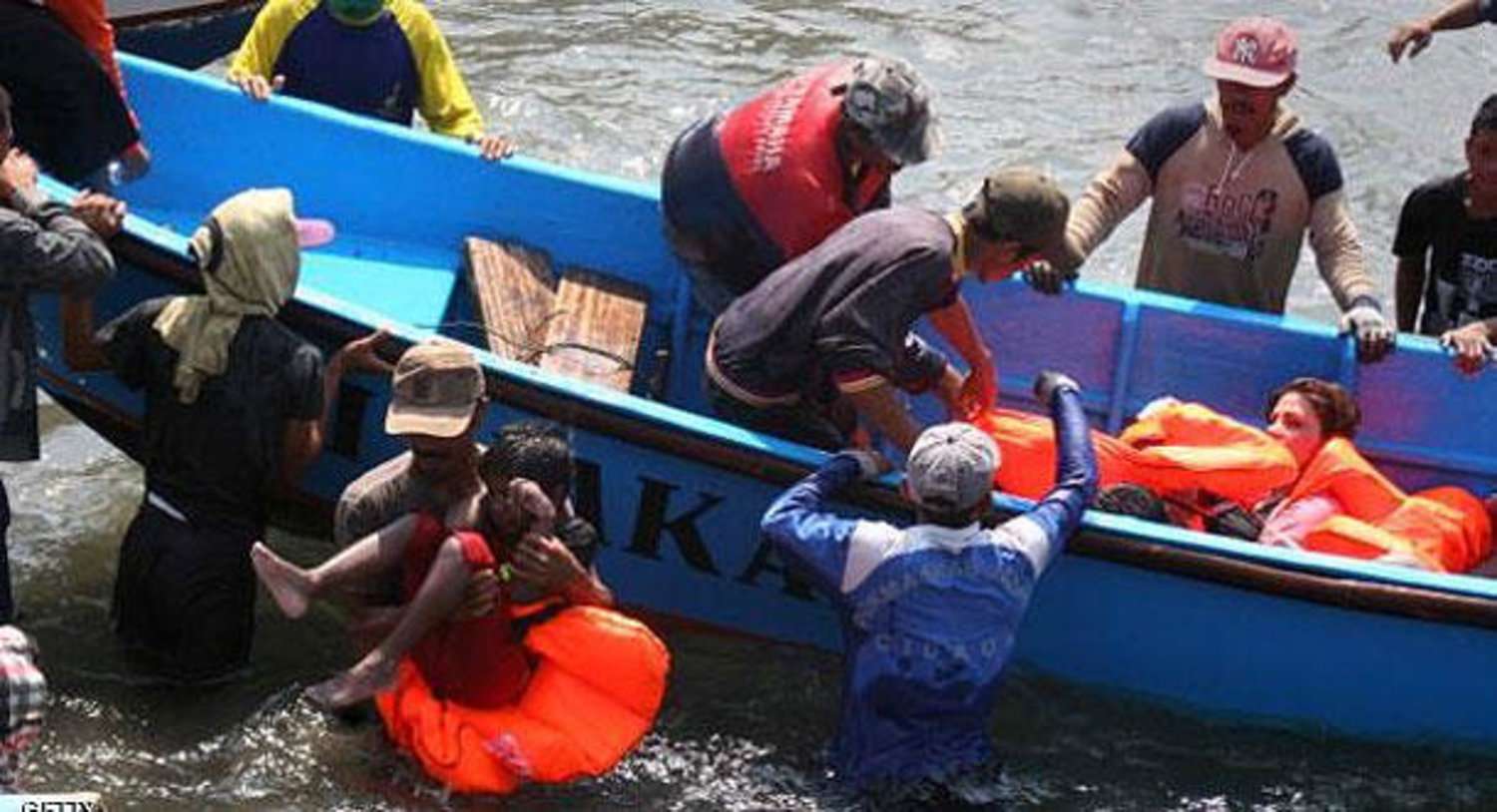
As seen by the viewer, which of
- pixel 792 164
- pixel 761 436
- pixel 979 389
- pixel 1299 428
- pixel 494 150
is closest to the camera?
pixel 792 164

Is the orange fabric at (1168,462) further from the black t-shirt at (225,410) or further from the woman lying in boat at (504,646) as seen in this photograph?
the black t-shirt at (225,410)

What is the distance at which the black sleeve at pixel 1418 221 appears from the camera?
7.14 m

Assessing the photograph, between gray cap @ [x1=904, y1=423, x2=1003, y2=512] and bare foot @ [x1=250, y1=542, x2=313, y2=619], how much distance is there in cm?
148

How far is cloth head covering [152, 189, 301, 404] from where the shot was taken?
19.6 feet

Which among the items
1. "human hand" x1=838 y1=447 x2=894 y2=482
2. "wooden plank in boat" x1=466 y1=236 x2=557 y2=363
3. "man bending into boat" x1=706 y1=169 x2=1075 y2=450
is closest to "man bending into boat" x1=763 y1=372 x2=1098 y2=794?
"human hand" x1=838 y1=447 x2=894 y2=482

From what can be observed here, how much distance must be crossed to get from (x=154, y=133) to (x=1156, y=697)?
405cm

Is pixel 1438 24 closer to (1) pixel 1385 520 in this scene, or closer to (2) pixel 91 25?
(1) pixel 1385 520

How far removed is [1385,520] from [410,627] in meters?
2.85

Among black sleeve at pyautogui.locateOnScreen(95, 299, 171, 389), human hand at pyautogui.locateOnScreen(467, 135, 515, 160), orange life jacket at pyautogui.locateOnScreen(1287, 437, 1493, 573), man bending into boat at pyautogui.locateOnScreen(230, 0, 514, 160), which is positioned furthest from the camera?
man bending into boat at pyautogui.locateOnScreen(230, 0, 514, 160)

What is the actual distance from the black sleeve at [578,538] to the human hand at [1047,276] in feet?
6.19

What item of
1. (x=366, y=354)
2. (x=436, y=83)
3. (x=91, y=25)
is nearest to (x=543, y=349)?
(x=366, y=354)

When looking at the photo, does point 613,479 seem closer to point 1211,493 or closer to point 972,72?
point 1211,493

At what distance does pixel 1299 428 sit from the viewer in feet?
22.5

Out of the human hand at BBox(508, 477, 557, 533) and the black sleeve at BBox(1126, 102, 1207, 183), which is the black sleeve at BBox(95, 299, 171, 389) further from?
the black sleeve at BBox(1126, 102, 1207, 183)
